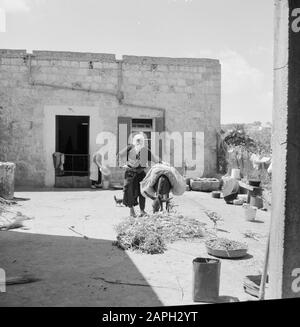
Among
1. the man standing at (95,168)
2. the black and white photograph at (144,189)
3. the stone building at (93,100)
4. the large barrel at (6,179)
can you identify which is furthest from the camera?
the man standing at (95,168)

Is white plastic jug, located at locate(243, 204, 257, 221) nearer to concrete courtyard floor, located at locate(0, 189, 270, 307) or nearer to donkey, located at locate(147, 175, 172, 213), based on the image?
concrete courtyard floor, located at locate(0, 189, 270, 307)

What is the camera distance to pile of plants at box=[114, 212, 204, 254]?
5816 millimetres

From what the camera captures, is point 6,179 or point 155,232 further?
point 6,179

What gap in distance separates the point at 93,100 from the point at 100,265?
1018 centimetres

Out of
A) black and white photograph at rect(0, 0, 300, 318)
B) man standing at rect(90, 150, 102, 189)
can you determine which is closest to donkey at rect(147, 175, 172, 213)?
black and white photograph at rect(0, 0, 300, 318)

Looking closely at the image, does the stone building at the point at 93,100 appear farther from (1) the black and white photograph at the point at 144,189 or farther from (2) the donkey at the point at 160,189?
(2) the donkey at the point at 160,189

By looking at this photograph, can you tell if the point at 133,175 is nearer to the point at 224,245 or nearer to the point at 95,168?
the point at 224,245

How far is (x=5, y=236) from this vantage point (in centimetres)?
663

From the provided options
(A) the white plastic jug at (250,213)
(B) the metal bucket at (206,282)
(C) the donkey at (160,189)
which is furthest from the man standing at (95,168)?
(B) the metal bucket at (206,282)

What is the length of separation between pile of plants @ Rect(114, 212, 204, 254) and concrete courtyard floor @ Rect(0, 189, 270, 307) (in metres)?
0.17

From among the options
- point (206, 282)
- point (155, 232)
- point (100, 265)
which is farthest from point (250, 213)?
point (206, 282)

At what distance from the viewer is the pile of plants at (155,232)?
582 centimetres

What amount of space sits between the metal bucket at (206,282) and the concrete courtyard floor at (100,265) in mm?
130

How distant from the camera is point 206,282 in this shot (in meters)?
3.96
